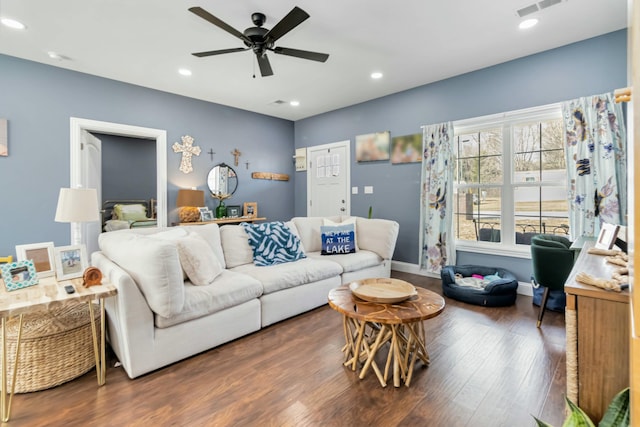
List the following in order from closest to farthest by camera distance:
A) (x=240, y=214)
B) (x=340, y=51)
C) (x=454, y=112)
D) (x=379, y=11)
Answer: (x=379, y=11) → (x=340, y=51) → (x=454, y=112) → (x=240, y=214)

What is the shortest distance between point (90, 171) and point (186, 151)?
1273mm

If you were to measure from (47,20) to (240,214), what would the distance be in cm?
334

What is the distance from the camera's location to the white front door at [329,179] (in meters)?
5.42


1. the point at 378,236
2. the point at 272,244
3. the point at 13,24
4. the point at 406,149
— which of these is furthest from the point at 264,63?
the point at 406,149

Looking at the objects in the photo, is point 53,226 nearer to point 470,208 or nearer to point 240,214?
point 240,214

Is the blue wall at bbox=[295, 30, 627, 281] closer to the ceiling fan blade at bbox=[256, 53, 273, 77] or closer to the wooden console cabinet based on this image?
the ceiling fan blade at bbox=[256, 53, 273, 77]

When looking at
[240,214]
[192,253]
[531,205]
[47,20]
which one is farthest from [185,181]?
[531,205]

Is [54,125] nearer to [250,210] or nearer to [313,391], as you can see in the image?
[250,210]

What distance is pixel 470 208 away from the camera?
4.12 m

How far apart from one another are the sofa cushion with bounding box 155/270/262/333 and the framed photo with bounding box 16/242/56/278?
2.84ft

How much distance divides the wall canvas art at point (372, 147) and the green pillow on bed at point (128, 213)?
450 cm

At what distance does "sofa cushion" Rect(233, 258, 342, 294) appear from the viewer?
275 centimetres

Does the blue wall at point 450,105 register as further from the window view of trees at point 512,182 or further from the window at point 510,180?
the window view of trees at point 512,182

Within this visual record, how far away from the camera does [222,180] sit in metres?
5.20
